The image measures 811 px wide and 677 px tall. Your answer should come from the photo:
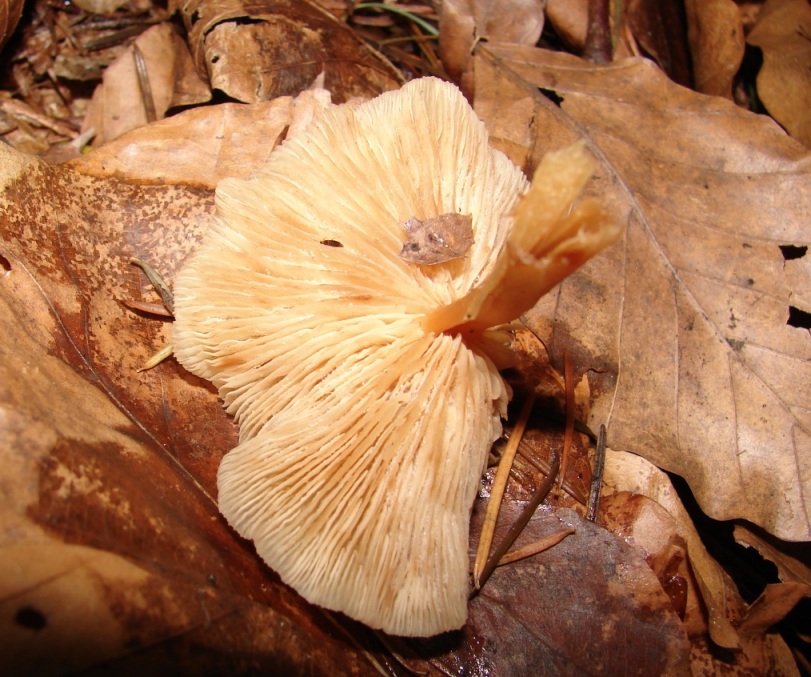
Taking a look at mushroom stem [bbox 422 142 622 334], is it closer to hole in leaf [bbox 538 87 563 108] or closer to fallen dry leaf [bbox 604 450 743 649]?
fallen dry leaf [bbox 604 450 743 649]

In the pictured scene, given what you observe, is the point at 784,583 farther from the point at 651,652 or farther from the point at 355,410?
the point at 355,410

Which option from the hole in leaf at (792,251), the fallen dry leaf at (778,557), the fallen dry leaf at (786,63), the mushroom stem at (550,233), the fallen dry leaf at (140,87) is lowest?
the fallen dry leaf at (778,557)

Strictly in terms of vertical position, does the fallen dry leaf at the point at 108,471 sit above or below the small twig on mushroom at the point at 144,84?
below

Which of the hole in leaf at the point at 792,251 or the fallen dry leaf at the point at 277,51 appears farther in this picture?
the fallen dry leaf at the point at 277,51

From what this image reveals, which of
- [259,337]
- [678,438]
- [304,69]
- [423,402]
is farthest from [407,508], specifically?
[304,69]

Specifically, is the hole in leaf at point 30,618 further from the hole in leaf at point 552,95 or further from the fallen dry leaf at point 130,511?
the hole in leaf at point 552,95

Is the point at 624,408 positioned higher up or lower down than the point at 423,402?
lower down

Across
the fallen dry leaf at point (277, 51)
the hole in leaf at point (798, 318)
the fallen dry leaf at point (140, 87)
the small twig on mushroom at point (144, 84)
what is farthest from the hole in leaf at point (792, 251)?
the small twig on mushroom at point (144, 84)
